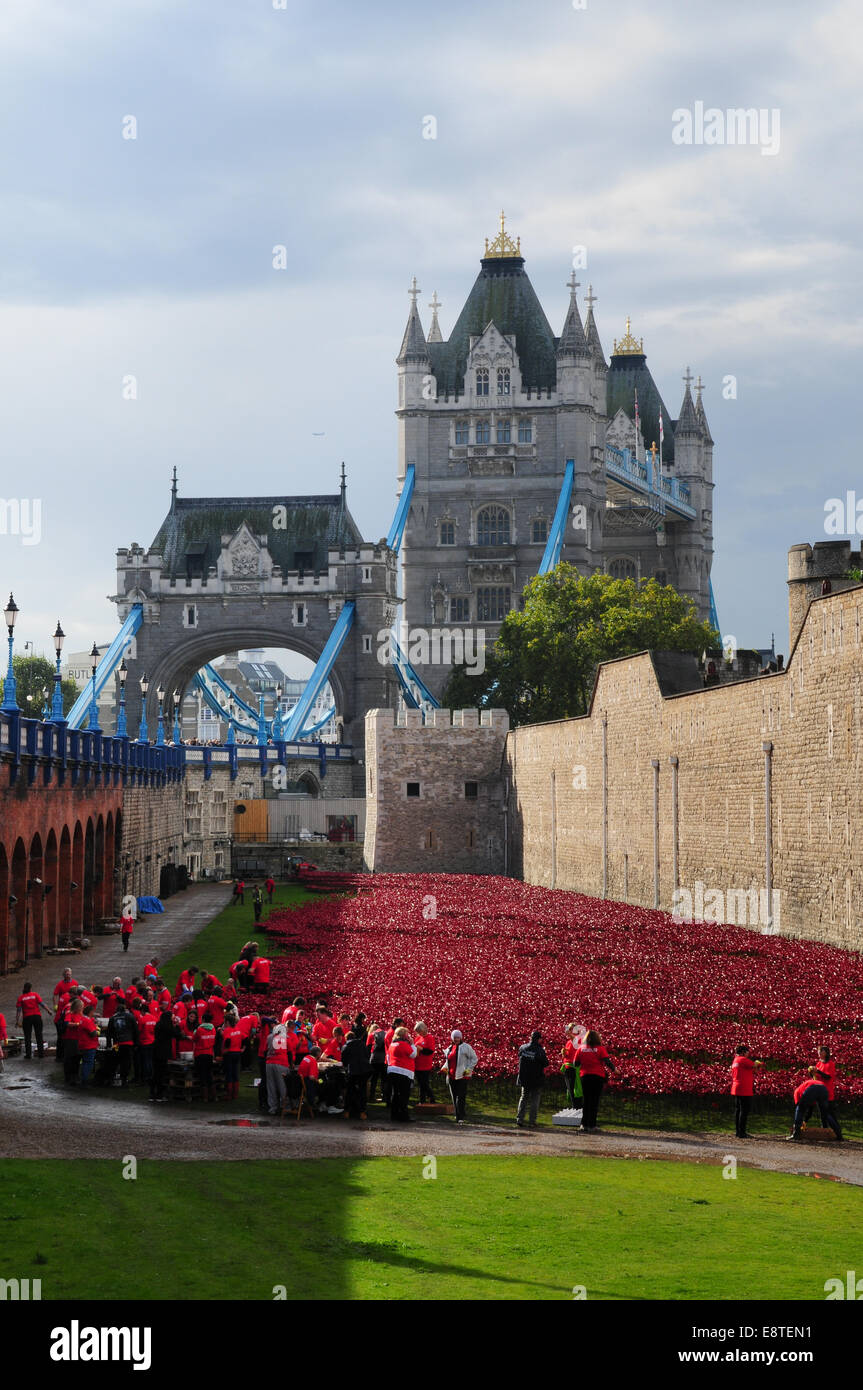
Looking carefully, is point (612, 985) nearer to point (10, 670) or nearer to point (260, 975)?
point (260, 975)

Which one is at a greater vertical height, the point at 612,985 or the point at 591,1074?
the point at 612,985

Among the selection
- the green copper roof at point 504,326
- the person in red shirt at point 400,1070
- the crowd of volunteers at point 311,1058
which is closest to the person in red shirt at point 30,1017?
the crowd of volunteers at point 311,1058

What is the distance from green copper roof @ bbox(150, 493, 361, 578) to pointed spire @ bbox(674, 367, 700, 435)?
37.8 metres

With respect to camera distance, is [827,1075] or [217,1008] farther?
[217,1008]

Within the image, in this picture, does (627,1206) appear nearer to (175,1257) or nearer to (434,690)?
(175,1257)

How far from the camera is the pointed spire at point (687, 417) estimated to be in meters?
146

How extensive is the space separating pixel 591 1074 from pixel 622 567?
120 meters

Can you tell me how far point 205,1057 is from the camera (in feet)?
73.9

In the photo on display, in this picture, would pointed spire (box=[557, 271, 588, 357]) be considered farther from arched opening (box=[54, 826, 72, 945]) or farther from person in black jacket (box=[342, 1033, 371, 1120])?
person in black jacket (box=[342, 1033, 371, 1120])

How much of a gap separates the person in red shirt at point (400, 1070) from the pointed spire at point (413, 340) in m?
103

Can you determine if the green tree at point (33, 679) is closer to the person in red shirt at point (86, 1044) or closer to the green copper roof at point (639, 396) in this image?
the green copper roof at point (639, 396)

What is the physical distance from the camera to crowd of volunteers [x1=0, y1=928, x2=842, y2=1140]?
2105cm

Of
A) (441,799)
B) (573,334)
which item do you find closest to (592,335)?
(573,334)
